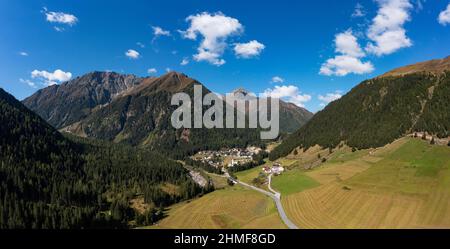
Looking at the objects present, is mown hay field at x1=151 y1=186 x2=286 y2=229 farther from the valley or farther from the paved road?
the paved road

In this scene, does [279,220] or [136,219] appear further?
[136,219]

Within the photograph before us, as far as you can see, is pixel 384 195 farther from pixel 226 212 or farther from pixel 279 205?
pixel 226 212

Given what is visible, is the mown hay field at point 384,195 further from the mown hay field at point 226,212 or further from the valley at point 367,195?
the mown hay field at point 226,212

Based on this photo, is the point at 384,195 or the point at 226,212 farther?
the point at 226,212

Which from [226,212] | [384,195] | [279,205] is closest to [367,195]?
[384,195]

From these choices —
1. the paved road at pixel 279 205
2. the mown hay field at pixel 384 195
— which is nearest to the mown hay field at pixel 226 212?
the paved road at pixel 279 205
